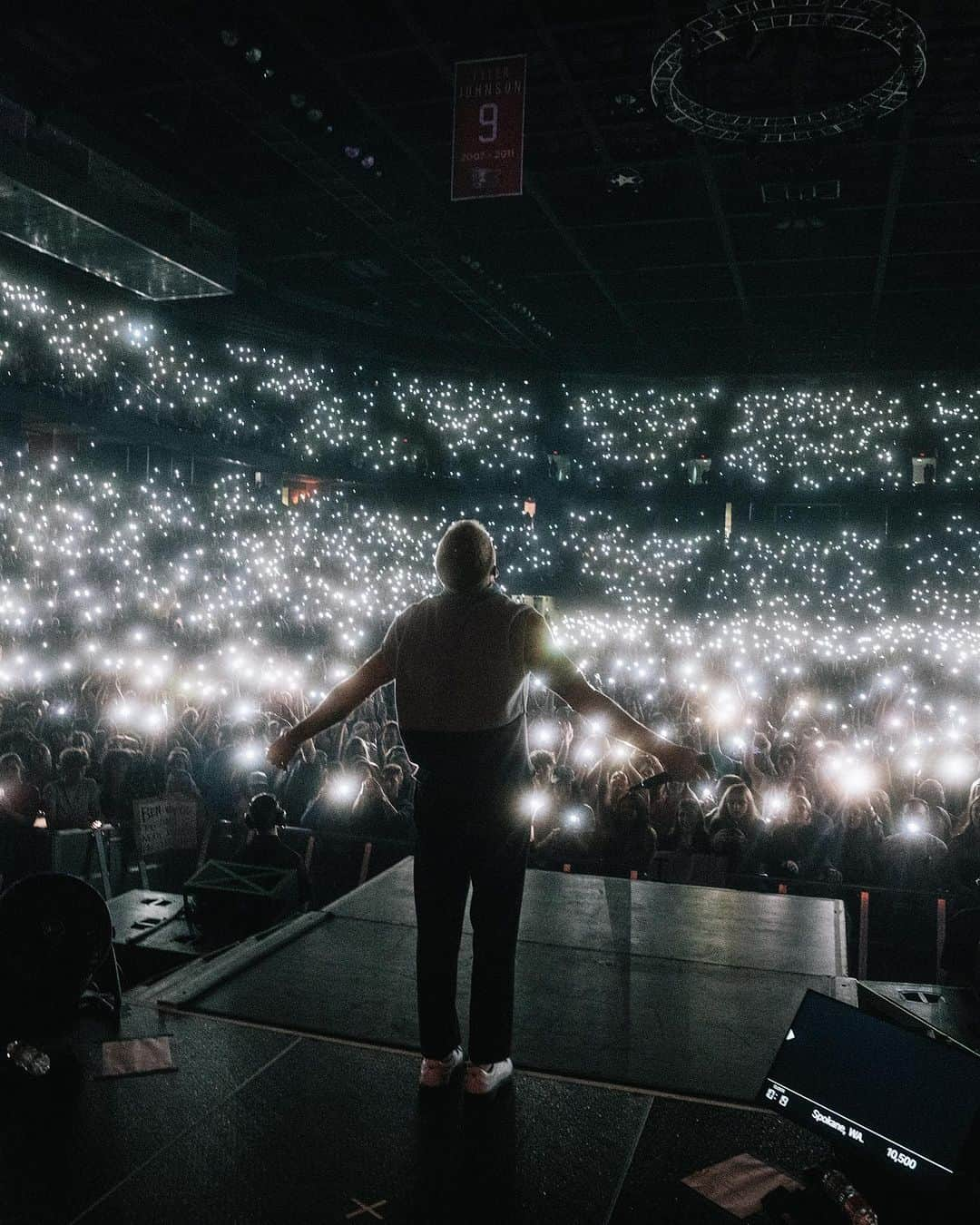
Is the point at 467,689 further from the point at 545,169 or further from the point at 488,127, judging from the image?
the point at 545,169

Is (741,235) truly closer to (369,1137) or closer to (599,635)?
(599,635)

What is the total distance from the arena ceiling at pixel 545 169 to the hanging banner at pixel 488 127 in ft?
1.28

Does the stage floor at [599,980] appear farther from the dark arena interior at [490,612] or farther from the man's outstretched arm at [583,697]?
the man's outstretched arm at [583,697]

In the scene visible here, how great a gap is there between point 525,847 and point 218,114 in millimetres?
7896

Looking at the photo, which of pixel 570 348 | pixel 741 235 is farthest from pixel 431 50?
pixel 570 348

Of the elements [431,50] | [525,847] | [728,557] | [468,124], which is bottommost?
[525,847]

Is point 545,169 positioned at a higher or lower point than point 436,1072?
higher

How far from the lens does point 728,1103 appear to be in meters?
2.63

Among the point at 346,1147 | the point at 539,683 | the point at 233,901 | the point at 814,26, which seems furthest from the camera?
the point at 539,683

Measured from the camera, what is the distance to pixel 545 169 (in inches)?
368

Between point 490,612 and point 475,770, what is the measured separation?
47 centimetres

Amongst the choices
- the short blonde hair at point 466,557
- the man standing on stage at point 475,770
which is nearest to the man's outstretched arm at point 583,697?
the man standing on stage at point 475,770

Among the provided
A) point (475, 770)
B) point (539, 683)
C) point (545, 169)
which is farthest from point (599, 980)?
point (539, 683)

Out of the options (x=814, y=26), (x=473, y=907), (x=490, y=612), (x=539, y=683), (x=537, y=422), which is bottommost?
(x=539, y=683)
